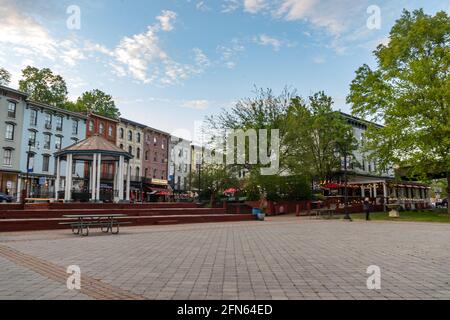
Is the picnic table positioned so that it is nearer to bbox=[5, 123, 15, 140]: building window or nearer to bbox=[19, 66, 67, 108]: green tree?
bbox=[5, 123, 15, 140]: building window

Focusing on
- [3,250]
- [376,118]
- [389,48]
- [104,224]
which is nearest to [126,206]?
[104,224]

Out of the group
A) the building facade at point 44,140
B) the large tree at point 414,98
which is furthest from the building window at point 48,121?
the large tree at point 414,98

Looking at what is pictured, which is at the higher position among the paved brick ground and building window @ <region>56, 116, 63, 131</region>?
building window @ <region>56, 116, 63, 131</region>

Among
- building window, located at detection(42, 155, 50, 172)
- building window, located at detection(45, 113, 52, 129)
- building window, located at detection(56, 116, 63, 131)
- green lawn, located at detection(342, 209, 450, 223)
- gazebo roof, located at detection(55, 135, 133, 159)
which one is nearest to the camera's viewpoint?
gazebo roof, located at detection(55, 135, 133, 159)

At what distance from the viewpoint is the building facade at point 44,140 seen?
43094 millimetres

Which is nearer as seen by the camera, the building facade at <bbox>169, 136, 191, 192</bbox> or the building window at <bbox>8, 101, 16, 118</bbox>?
the building window at <bbox>8, 101, 16, 118</bbox>

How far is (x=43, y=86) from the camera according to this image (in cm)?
5466

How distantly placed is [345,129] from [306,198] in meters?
12.4

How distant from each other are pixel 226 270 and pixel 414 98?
2662cm

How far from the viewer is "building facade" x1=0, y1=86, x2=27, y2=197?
132 ft

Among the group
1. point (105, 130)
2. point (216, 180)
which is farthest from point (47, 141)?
point (216, 180)

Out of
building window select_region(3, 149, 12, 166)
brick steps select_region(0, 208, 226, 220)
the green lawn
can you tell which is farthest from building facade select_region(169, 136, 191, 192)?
brick steps select_region(0, 208, 226, 220)

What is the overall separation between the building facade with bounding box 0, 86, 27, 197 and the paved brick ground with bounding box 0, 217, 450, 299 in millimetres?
34728

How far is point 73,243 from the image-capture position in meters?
11.0
